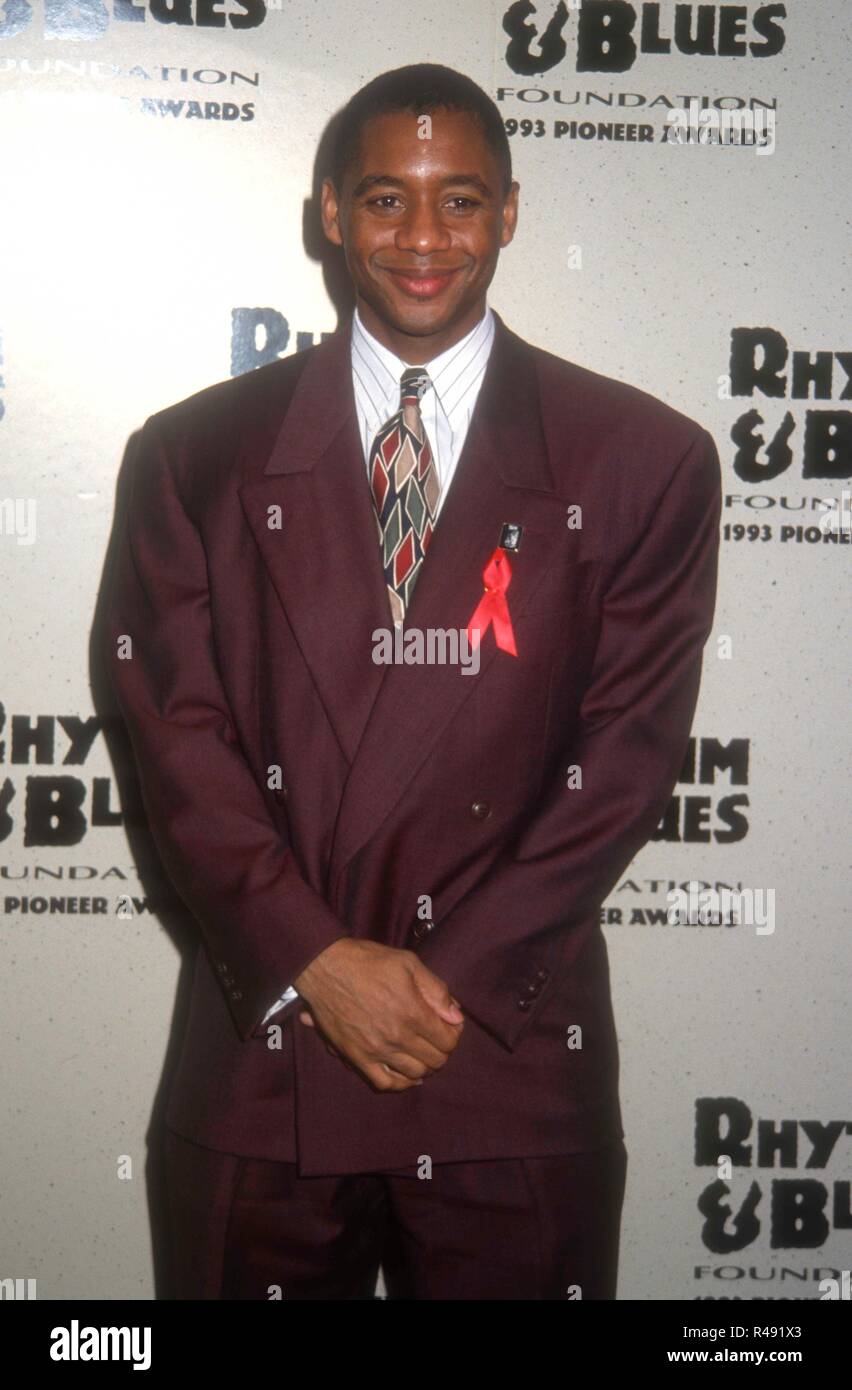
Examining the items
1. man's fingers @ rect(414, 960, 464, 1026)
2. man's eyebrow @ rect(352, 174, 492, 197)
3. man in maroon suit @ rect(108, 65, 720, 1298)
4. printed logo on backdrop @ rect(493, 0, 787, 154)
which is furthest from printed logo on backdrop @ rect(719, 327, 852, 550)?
man's fingers @ rect(414, 960, 464, 1026)

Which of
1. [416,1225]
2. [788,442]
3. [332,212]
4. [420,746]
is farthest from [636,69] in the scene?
[416,1225]

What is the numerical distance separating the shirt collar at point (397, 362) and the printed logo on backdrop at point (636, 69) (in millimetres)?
686

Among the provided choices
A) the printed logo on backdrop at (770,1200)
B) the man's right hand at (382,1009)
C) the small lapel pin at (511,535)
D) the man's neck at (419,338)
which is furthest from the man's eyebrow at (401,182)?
the printed logo on backdrop at (770,1200)

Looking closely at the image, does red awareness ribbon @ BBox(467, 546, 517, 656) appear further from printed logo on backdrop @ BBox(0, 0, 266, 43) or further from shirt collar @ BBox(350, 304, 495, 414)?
printed logo on backdrop @ BBox(0, 0, 266, 43)

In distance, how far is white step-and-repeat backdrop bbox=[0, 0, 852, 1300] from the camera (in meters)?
2.23

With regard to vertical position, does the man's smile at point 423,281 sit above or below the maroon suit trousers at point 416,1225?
above

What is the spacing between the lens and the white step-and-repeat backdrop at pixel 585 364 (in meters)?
2.23

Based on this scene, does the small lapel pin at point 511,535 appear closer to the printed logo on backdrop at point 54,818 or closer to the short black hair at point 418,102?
the short black hair at point 418,102

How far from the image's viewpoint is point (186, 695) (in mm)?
1627

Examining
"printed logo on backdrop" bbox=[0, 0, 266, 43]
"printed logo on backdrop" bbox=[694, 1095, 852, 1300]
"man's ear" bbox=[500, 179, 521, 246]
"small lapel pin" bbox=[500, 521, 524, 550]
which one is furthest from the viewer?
"printed logo on backdrop" bbox=[694, 1095, 852, 1300]

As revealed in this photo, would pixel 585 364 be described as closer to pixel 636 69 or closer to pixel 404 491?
pixel 636 69

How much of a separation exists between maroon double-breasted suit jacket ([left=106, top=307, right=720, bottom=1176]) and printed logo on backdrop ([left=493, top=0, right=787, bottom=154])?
0.79 meters
